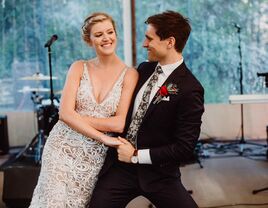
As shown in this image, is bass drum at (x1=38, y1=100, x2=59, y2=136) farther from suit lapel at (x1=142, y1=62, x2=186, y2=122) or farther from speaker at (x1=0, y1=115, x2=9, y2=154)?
suit lapel at (x1=142, y1=62, x2=186, y2=122)

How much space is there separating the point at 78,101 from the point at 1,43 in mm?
3818

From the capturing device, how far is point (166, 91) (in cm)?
188

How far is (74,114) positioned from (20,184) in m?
1.37

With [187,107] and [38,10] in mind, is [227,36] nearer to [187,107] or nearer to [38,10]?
[38,10]

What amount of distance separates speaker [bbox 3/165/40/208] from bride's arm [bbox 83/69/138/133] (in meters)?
1.31

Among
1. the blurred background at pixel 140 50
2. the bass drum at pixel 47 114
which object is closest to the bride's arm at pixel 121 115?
the bass drum at pixel 47 114

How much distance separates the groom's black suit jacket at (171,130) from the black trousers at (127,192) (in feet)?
0.10

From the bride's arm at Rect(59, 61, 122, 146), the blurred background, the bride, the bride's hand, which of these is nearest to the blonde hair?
the bride

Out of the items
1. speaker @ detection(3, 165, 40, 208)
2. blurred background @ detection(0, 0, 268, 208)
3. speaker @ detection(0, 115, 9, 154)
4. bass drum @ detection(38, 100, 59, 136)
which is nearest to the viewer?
speaker @ detection(3, 165, 40, 208)

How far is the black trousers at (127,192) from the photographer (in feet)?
6.24

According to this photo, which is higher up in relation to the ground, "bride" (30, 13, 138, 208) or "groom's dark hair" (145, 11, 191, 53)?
"groom's dark hair" (145, 11, 191, 53)

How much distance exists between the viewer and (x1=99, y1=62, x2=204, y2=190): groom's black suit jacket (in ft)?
6.09

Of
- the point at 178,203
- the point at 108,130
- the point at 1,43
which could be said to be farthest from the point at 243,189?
the point at 1,43

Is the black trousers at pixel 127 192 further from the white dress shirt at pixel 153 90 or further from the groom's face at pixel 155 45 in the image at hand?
the groom's face at pixel 155 45
